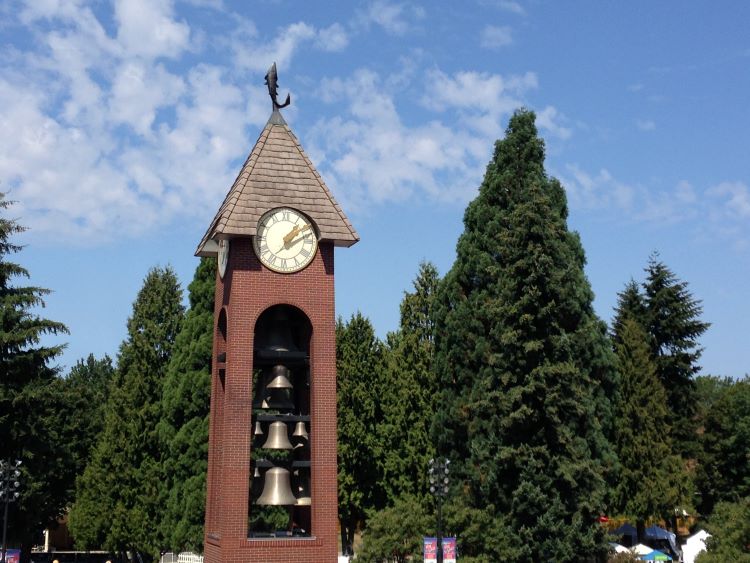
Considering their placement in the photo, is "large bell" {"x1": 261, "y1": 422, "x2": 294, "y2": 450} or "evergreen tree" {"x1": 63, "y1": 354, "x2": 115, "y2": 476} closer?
"large bell" {"x1": 261, "y1": 422, "x2": 294, "y2": 450}

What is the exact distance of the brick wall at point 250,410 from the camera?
15.3 m

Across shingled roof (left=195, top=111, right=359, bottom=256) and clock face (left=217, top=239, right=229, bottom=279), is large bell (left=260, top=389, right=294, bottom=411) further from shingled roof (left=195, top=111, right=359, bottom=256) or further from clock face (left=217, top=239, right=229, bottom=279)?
shingled roof (left=195, top=111, right=359, bottom=256)

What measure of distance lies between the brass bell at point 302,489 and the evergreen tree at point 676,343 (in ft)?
90.0

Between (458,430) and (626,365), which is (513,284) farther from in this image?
(626,365)

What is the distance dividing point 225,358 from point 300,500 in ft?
10.8

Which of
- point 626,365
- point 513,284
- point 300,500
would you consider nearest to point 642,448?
point 626,365

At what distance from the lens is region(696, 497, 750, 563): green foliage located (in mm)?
Result: 21281

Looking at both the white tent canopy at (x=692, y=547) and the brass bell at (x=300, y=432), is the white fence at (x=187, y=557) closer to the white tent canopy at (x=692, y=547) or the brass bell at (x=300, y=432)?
the brass bell at (x=300, y=432)

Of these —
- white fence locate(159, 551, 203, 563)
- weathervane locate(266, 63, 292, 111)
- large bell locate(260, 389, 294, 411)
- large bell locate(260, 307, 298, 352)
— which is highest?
weathervane locate(266, 63, 292, 111)

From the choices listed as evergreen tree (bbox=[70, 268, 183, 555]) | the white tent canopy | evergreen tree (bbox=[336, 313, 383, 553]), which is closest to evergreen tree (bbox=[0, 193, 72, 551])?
evergreen tree (bbox=[70, 268, 183, 555])

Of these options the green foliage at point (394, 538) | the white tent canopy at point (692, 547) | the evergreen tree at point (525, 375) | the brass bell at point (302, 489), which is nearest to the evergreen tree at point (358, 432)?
the evergreen tree at point (525, 375)

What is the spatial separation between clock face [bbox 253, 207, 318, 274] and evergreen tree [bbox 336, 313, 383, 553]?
1613cm

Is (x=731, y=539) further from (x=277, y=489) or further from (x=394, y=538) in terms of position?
(x=277, y=489)

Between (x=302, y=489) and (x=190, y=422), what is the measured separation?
15003mm
